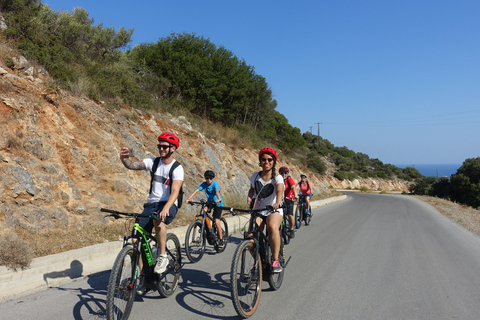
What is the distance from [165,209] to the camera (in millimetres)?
4094

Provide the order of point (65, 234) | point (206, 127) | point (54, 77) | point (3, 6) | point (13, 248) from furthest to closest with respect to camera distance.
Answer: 1. point (206, 127)
2. point (3, 6)
3. point (54, 77)
4. point (65, 234)
5. point (13, 248)

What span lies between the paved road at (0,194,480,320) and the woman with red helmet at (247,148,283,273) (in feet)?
2.80

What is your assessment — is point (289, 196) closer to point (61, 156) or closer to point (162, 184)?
point (162, 184)

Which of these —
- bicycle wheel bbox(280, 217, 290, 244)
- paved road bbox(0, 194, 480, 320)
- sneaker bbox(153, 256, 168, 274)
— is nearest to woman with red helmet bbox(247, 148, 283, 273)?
paved road bbox(0, 194, 480, 320)

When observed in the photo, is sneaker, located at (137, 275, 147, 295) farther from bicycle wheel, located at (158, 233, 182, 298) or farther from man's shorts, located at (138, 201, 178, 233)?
man's shorts, located at (138, 201, 178, 233)

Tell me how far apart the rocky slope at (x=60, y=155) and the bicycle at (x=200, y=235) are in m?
2.80

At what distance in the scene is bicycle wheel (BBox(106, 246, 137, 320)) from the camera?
3.47m

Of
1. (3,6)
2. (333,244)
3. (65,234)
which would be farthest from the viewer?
(3,6)

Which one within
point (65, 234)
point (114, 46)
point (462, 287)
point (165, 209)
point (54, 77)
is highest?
point (114, 46)

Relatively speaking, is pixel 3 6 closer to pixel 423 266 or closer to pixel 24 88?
pixel 24 88

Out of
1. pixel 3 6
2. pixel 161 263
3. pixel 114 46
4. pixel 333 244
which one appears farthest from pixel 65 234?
pixel 114 46

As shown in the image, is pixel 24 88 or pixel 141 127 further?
pixel 141 127

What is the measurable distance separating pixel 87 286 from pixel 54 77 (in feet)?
30.8

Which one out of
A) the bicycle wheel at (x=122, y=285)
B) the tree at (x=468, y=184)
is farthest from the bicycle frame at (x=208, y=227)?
the tree at (x=468, y=184)
